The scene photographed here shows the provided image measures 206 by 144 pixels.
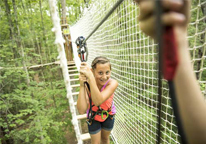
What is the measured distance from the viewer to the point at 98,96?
0.74m

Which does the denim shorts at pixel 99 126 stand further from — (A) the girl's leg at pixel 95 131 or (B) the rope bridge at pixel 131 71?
(B) the rope bridge at pixel 131 71

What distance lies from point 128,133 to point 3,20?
→ 3.82m

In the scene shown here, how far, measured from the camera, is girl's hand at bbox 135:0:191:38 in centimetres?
15

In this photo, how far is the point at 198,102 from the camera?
7.1 inches

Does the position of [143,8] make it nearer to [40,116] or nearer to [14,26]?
[40,116]

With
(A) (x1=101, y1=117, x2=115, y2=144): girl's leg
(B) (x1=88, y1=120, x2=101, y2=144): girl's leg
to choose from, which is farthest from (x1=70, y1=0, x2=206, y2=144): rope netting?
(B) (x1=88, y1=120, x2=101, y2=144): girl's leg

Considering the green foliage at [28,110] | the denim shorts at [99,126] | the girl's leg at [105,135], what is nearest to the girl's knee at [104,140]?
the girl's leg at [105,135]

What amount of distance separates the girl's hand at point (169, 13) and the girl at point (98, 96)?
22.9 inches

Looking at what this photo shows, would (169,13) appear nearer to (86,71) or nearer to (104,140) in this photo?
(86,71)

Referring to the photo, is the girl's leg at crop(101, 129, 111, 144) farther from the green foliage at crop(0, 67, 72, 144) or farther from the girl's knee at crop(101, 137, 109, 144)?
the green foliage at crop(0, 67, 72, 144)

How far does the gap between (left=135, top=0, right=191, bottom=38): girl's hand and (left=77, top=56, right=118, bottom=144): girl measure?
582 millimetres

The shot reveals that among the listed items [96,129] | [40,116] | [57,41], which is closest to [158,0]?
[57,41]

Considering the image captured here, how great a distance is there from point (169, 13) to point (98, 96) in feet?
2.08

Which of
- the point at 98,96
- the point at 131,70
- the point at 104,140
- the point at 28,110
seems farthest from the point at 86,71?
the point at 28,110
